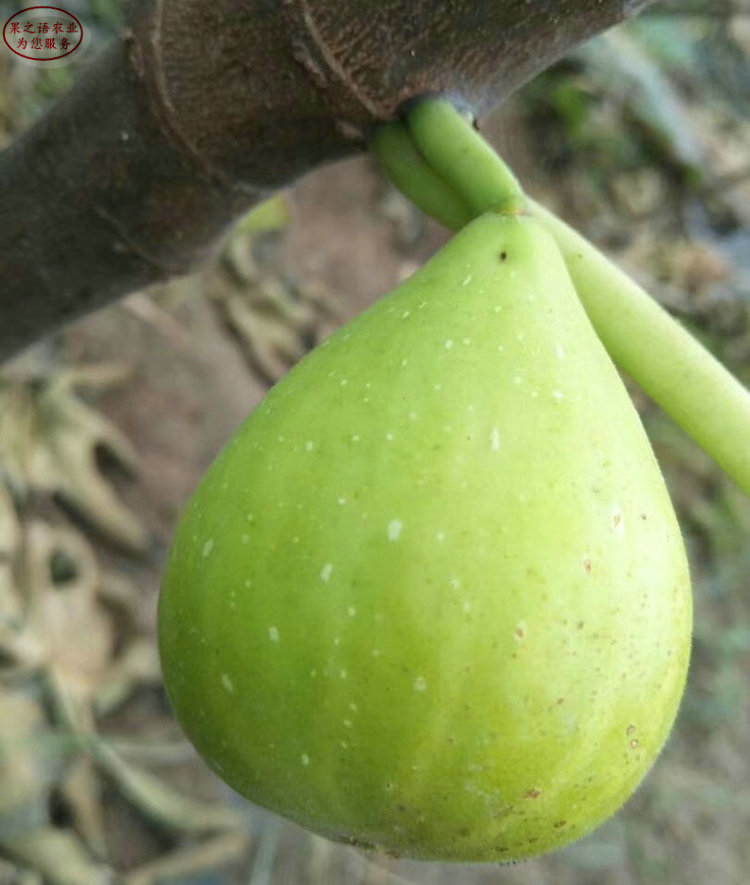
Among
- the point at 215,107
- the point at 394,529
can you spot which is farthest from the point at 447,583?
the point at 215,107

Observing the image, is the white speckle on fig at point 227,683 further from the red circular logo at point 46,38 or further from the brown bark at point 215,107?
the red circular logo at point 46,38

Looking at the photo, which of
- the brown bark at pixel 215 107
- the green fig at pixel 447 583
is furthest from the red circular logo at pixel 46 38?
the green fig at pixel 447 583

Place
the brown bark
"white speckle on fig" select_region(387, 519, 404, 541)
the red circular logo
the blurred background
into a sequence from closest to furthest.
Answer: "white speckle on fig" select_region(387, 519, 404, 541), the brown bark, the red circular logo, the blurred background

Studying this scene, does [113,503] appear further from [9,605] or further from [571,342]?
[571,342]

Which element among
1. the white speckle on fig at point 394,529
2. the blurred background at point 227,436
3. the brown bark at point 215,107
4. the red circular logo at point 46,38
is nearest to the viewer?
the white speckle on fig at point 394,529

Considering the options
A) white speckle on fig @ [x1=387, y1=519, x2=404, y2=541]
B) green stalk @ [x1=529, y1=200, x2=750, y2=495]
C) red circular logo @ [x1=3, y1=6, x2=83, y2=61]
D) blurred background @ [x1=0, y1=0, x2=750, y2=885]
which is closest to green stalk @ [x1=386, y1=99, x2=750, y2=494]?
green stalk @ [x1=529, y1=200, x2=750, y2=495]

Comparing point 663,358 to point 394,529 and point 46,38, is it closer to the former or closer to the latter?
point 394,529

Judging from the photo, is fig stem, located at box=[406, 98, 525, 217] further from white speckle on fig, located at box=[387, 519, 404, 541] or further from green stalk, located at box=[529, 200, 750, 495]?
white speckle on fig, located at box=[387, 519, 404, 541]
